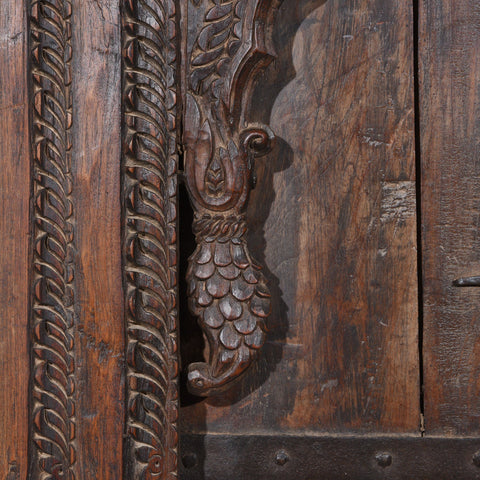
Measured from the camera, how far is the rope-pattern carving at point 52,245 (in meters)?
0.57

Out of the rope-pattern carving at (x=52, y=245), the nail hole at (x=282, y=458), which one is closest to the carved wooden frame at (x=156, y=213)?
the rope-pattern carving at (x=52, y=245)

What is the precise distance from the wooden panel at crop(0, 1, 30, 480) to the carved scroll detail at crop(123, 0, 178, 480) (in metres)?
0.10

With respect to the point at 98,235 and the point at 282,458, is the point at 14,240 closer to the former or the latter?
the point at 98,235

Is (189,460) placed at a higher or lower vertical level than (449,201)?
lower

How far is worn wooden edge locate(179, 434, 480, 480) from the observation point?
2.05ft

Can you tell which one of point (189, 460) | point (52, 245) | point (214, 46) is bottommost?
point (189, 460)

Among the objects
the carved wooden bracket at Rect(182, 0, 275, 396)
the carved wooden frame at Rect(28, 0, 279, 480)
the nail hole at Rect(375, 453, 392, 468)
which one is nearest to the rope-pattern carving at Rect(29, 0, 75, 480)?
the carved wooden frame at Rect(28, 0, 279, 480)

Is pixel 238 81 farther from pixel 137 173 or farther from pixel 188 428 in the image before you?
pixel 188 428

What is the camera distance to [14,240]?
1.91 ft

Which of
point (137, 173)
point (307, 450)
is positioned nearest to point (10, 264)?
point (137, 173)

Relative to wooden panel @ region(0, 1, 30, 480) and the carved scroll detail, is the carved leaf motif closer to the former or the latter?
the carved scroll detail

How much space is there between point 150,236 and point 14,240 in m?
0.14

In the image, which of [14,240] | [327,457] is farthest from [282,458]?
[14,240]

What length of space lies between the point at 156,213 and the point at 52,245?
111 millimetres
